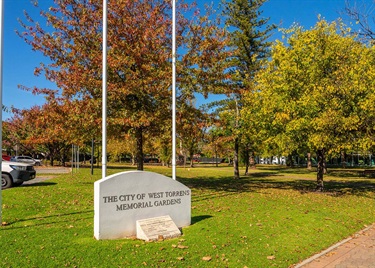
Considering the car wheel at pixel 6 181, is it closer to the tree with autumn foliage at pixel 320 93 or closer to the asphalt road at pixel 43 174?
the asphalt road at pixel 43 174

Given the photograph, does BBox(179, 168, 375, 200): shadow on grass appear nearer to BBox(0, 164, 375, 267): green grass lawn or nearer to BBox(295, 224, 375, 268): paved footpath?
BBox(0, 164, 375, 267): green grass lawn

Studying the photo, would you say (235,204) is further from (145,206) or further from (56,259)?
(56,259)

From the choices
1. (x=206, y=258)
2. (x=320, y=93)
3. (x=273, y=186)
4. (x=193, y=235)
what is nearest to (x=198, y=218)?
(x=193, y=235)

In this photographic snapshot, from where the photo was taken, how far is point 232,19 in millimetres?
26375

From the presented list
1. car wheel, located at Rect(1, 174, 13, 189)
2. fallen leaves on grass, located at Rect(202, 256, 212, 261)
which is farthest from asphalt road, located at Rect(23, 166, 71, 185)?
fallen leaves on grass, located at Rect(202, 256, 212, 261)

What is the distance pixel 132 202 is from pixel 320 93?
962 cm

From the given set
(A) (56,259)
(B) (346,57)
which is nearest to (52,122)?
(A) (56,259)

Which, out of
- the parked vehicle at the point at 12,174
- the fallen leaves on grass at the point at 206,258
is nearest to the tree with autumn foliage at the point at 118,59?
the parked vehicle at the point at 12,174

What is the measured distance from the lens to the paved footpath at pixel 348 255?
225 inches

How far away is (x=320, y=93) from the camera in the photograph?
13.3 metres

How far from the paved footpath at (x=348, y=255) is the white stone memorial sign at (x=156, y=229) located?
2.46 metres

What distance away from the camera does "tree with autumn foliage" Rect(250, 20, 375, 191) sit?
42.8 feet

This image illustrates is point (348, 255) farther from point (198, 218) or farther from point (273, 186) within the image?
point (273, 186)

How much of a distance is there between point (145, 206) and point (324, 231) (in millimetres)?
4268
